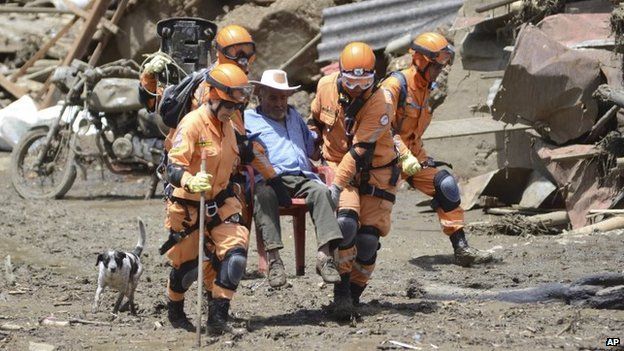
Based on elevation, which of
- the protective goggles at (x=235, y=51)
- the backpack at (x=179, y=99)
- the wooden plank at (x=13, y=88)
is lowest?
the backpack at (x=179, y=99)

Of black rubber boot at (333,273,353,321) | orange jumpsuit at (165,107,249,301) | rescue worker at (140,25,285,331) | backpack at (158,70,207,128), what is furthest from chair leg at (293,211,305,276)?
orange jumpsuit at (165,107,249,301)

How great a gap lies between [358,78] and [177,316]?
200 centimetres

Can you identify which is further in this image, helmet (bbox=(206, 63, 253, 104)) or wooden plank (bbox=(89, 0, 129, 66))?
wooden plank (bbox=(89, 0, 129, 66))

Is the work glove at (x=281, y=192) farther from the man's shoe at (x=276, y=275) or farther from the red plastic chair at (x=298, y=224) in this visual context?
the man's shoe at (x=276, y=275)

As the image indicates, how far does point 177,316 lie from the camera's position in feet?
26.2

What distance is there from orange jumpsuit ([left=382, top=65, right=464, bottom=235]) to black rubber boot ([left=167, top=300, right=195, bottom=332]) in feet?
8.03

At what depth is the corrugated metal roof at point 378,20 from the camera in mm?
15328

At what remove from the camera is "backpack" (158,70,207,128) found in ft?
27.4

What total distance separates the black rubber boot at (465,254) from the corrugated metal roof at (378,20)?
5446 millimetres

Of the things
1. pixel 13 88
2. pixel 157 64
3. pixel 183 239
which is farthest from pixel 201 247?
pixel 13 88

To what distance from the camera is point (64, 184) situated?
14961 mm

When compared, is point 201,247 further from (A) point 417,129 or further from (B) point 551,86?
(B) point 551,86

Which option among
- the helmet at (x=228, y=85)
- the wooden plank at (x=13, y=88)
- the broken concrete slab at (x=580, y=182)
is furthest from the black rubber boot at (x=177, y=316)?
the wooden plank at (x=13, y=88)

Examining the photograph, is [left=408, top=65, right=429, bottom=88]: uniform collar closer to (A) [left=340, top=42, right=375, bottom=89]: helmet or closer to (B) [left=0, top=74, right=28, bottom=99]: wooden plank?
(A) [left=340, top=42, right=375, bottom=89]: helmet
